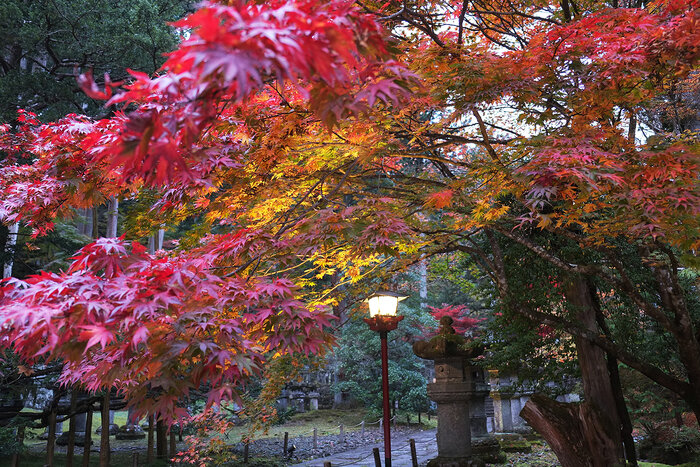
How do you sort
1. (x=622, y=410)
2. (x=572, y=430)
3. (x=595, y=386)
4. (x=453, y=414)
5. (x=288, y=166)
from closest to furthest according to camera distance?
(x=288, y=166) → (x=572, y=430) → (x=595, y=386) → (x=622, y=410) → (x=453, y=414)

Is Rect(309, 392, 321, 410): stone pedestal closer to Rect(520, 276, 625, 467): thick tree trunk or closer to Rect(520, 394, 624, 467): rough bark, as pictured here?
Rect(520, 276, 625, 467): thick tree trunk

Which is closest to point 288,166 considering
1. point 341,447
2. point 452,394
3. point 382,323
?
point 382,323

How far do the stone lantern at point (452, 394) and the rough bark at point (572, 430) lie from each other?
2.52 metres

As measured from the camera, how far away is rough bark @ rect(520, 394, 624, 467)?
6.53 metres

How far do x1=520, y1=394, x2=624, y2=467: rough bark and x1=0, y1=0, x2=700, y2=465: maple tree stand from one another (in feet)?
0.41

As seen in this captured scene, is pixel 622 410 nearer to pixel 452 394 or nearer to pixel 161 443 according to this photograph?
pixel 452 394

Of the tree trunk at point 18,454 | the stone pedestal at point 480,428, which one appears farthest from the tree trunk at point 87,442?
the stone pedestal at point 480,428

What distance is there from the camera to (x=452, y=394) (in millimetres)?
9156

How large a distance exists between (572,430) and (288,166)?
16.7 feet

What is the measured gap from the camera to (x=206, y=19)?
182cm

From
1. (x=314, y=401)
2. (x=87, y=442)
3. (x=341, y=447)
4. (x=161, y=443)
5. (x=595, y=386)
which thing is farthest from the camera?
(x=314, y=401)

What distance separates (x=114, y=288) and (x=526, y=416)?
583 centimetres

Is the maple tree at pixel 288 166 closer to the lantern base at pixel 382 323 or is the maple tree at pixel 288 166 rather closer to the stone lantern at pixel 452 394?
the lantern base at pixel 382 323

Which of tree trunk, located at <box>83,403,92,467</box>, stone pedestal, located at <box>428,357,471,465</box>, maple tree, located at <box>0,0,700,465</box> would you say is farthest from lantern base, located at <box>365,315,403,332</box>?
tree trunk, located at <box>83,403,92,467</box>
